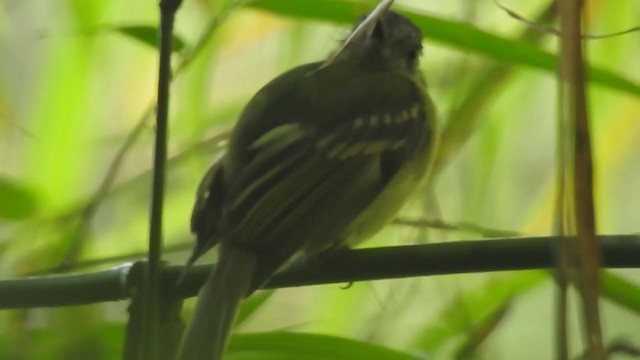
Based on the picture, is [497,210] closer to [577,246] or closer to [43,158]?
[43,158]

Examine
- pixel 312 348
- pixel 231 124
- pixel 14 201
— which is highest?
pixel 231 124

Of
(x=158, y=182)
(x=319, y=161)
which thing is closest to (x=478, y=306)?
(x=319, y=161)

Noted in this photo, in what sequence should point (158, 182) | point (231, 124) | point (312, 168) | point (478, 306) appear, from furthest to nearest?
1. point (231, 124)
2. point (478, 306)
3. point (312, 168)
4. point (158, 182)

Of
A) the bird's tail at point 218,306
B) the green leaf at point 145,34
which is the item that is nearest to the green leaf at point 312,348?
the bird's tail at point 218,306

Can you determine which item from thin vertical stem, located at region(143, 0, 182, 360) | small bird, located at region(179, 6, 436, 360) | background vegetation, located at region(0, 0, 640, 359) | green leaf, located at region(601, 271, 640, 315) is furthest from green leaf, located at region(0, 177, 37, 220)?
green leaf, located at region(601, 271, 640, 315)

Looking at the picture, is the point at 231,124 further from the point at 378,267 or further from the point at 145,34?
the point at 378,267

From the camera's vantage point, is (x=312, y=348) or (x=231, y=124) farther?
(x=231, y=124)

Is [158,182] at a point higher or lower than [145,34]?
lower
